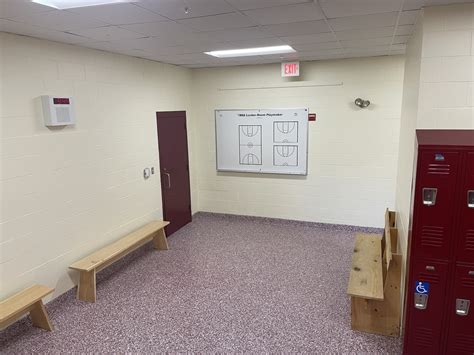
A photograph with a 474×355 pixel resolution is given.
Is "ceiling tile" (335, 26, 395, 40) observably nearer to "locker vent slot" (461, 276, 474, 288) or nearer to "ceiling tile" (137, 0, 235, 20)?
"ceiling tile" (137, 0, 235, 20)

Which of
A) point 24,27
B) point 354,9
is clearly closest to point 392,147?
point 354,9

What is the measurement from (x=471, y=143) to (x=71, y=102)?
333cm

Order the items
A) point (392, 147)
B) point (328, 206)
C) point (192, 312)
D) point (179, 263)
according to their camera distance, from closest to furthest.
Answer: point (192, 312)
point (179, 263)
point (392, 147)
point (328, 206)

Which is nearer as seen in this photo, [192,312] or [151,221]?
[192,312]

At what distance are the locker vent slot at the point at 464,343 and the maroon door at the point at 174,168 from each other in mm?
3818

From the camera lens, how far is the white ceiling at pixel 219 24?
223 cm

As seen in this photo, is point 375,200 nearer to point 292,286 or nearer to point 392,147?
point 392,147

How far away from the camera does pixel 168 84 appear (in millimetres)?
5035

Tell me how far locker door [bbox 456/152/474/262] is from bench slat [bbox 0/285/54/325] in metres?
3.16

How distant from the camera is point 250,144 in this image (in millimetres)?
5559

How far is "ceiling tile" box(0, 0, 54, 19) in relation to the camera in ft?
6.71

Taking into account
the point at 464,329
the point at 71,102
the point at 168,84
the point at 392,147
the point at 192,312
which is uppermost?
the point at 168,84

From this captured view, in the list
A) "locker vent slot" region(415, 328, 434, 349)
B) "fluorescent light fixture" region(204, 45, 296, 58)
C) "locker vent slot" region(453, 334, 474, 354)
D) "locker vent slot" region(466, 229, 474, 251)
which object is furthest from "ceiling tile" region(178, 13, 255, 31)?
"locker vent slot" region(453, 334, 474, 354)

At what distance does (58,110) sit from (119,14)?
1273 millimetres
